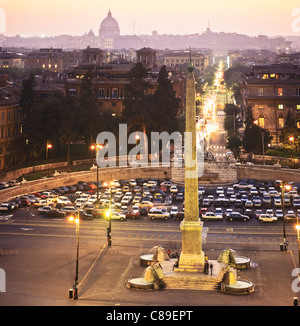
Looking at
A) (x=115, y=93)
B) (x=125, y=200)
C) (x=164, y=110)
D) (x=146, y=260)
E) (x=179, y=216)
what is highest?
(x=115, y=93)

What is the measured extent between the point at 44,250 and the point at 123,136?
42306mm

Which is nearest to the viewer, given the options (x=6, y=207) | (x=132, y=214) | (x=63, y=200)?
(x=132, y=214)

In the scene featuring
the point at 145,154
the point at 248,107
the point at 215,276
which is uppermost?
the point at 248,107

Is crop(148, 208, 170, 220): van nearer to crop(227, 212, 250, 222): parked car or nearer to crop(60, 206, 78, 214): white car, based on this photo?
crop(227, 212, 250, 222): parked car

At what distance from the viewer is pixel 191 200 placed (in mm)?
42094

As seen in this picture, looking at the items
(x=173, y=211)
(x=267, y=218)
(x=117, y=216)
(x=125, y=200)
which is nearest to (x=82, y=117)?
(x=125, y=200)

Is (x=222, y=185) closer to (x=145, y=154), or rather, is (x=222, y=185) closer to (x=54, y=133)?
(x=145, y=154)

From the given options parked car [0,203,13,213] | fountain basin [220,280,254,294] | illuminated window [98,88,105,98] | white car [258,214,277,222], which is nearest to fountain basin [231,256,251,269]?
fountain basin [220,280,254,294]

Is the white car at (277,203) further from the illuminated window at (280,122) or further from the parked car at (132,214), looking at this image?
the illuminated window at (280,122)

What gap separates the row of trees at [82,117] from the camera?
289 ft

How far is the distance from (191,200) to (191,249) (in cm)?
320

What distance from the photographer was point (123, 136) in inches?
3622

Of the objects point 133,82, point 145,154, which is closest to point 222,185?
point 145,154

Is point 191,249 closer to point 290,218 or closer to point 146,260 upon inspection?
point 146,260
